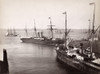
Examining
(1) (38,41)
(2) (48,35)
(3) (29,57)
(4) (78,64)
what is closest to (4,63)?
(3) (29,57)

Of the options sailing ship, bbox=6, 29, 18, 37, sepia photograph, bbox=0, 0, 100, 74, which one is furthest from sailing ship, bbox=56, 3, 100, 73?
sailing ship, bbox=6, 29, 18, 37

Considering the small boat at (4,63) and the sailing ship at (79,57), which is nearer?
the sailing ship at (79,57)

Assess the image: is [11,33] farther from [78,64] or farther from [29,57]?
[78,64]

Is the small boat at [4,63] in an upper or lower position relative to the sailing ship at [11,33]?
lower

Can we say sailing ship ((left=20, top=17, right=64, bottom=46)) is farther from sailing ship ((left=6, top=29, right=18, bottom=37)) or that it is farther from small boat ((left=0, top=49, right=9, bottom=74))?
small boat ((left=0, top=49, right=9, bottom=74))

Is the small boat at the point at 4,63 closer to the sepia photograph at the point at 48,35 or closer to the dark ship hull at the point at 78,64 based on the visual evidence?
the sepia photograph at the point at 48,35

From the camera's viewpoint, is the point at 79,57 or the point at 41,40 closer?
the point at 79,57

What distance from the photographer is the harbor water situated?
1.88 metres

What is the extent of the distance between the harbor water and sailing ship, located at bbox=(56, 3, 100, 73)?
0.07 m

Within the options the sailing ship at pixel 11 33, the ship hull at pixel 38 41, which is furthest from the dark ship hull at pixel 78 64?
the sailing ship at pixel 11 33

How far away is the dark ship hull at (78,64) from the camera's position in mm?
1734

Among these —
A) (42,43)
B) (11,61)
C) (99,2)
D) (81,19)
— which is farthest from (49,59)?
(99,2)

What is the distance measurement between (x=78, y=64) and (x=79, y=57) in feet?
0.21

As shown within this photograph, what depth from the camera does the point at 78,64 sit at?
1807mm
